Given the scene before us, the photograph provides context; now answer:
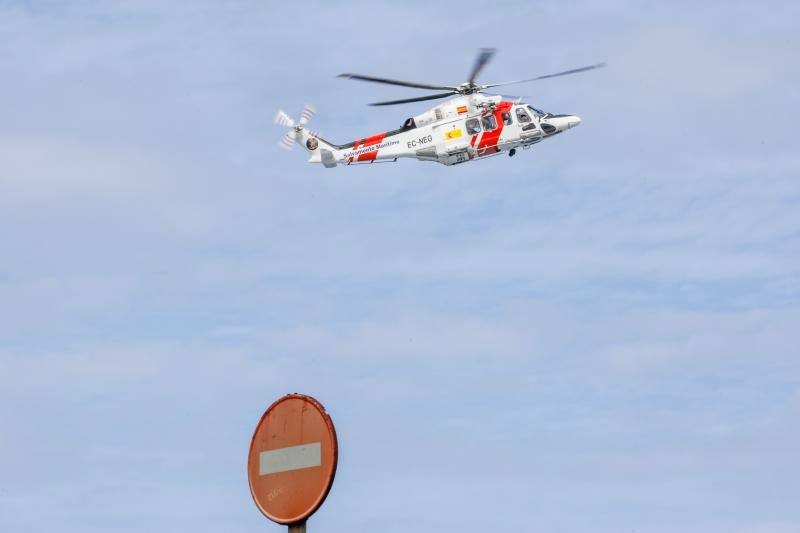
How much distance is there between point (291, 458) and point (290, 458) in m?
0.02

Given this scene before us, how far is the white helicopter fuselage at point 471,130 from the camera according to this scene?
62181 mm

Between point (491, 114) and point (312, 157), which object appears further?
point (312, 157)

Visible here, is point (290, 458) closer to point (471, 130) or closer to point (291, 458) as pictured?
point (291, 458)

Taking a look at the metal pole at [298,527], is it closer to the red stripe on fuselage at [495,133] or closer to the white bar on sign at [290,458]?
the white bar on sign at [290,458]

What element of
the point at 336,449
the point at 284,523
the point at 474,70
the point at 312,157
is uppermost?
the point at 336,449

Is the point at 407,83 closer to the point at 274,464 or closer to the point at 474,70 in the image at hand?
the point at 474,70

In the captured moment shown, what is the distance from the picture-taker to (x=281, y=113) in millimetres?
71562

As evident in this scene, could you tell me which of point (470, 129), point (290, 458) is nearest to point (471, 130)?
point (470, 129)

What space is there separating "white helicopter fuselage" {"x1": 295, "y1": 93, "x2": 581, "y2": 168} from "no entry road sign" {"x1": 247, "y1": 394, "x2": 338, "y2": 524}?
163ft

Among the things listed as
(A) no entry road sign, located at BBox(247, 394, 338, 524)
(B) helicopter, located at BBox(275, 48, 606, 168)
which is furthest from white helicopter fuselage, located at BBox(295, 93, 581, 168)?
(A) no entry road sign, located at BBox(247, 394, 338, 524)

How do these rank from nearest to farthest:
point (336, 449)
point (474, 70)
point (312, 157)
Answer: point (336, 449) < point (474, 70) < point (312, 157)

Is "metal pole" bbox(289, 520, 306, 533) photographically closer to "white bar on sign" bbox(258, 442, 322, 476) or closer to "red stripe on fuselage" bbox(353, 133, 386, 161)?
"white bar on sign" bbox(258, 442, 322, 476)

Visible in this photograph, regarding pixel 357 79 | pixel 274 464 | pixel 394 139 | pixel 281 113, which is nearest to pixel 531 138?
pixel 394 139

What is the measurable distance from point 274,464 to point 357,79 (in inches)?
1766
